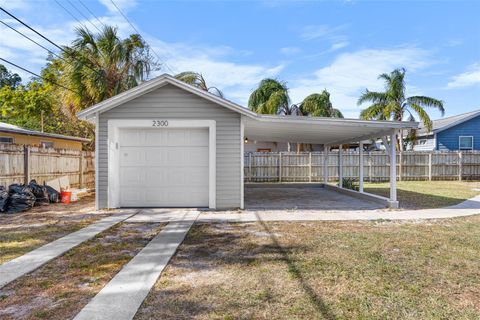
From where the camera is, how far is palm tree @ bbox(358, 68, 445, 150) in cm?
2142

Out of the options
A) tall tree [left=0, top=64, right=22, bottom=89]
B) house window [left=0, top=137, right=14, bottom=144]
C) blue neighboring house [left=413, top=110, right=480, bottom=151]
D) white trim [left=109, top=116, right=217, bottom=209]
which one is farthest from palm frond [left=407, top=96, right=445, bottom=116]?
tall tree [left=0, top=64, right=22, bottom=89]

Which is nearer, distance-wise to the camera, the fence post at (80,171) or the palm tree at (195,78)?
the fence post at (80,171)

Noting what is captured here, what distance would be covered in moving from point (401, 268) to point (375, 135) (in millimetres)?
7060

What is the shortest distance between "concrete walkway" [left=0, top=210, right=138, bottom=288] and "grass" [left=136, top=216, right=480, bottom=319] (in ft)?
5.81

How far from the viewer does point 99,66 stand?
13961 mm

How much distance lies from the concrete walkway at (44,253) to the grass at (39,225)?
0.64ft

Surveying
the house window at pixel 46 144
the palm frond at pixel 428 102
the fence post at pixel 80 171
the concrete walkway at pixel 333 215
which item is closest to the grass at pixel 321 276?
the concrete walkway at pixel 333 215

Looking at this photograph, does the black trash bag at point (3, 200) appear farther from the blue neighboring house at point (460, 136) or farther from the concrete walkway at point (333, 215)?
the blue neighboring house at point (460, 136)

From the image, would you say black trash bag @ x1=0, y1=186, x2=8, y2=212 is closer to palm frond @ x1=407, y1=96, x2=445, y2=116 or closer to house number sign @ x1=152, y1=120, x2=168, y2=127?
house number sign @ x1=152, y1=120, x2=168, y2=127

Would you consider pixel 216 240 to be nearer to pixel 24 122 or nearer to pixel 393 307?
pixel 393 307

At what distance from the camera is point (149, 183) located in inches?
357

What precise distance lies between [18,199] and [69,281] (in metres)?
6.36

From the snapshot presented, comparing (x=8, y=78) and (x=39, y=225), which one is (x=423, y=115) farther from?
(x=8, y=78)

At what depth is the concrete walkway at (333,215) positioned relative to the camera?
7672mm
